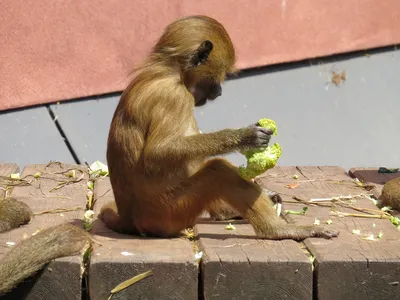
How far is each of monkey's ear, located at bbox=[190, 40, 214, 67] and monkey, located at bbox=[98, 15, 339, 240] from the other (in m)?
0.01

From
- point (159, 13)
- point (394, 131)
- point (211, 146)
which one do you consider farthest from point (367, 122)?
point (211, 146)

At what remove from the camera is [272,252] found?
18.7 ft

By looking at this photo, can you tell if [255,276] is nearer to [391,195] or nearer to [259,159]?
[259,159]

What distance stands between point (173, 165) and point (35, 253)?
118cm

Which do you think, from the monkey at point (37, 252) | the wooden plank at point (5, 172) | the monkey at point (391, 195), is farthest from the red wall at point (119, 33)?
the monkey at point (37, 252)

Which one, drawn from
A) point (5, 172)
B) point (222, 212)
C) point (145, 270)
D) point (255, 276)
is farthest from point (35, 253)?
point (5, 172)

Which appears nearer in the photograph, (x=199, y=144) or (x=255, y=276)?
(x=255, y=276)

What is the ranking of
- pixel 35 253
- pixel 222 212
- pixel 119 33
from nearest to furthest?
pixel 35 253 < pixel 222 212 < pixel 119 33

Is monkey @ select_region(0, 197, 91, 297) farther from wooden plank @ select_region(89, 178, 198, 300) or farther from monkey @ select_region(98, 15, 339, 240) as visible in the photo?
monkey @ select_region(98, 15, 339, 240)

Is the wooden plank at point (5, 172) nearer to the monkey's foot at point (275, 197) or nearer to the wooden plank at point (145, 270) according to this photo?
the wooden plank at point (145, 270)

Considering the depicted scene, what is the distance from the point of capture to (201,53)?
6.41 metres

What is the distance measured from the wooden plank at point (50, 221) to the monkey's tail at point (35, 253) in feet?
0.22

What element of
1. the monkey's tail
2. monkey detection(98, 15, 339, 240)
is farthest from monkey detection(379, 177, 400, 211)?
the monkey's tail

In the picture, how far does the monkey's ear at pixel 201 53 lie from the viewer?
20.9 ft
